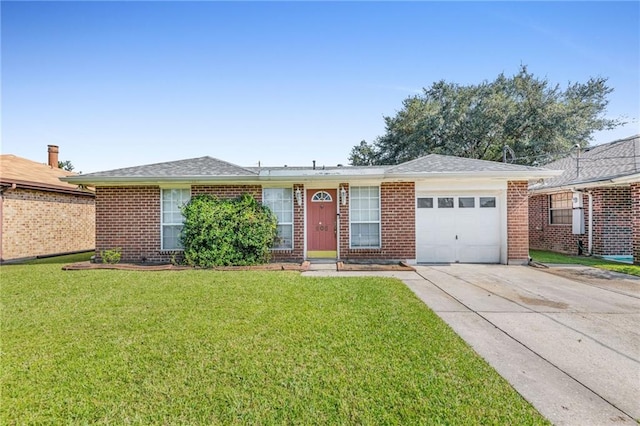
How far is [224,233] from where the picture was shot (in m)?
9.02

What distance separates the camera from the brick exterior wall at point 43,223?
1062cm

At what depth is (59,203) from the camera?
40.3 feet

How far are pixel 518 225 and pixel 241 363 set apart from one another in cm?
955

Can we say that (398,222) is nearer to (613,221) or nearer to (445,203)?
(445,203)

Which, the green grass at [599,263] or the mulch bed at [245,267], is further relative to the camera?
the mulch bed at [245,267]

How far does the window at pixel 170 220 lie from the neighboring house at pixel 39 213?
4283mm

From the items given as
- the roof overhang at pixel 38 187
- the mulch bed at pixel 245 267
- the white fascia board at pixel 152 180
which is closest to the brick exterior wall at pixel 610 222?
the mulch bed at pixel 245 267

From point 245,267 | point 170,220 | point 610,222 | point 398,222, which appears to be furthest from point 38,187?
point 610,222

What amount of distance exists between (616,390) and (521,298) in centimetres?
320

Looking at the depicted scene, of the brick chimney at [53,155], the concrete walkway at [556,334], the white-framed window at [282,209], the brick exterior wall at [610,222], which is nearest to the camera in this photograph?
the concrete walkway at [556,334]

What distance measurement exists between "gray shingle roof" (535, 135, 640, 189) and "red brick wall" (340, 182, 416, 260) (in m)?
6.64

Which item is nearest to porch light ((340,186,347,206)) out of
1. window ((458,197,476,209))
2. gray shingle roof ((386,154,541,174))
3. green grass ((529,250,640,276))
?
gray shingle roof ((386,154,541,174))

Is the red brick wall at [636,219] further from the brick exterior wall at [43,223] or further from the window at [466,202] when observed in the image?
the brick exterior wall at [43,223]

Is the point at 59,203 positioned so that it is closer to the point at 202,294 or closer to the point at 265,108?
the point at 265,108
